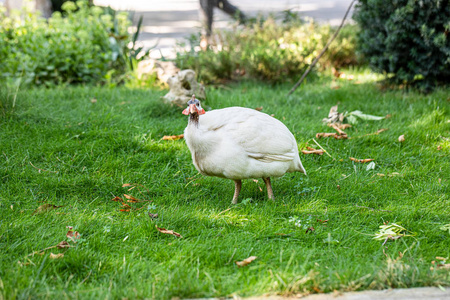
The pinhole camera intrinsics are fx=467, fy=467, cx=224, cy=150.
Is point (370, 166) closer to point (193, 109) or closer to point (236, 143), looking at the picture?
point (236, 143)

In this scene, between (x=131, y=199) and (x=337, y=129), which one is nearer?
(x=131, y=199)

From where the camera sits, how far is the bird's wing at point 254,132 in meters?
3.65

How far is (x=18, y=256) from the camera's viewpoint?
305 cm

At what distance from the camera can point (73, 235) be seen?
10.8ft

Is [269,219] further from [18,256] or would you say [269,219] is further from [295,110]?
[295,110]

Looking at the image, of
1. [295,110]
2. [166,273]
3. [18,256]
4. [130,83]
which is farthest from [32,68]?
[166,273]

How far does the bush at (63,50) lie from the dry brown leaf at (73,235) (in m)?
4.36

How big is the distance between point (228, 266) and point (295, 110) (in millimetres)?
3576

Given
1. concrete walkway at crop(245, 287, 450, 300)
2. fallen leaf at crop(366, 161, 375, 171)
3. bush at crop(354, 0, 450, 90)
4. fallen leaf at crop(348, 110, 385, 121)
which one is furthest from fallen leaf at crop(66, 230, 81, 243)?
bush at crop(354, 0, 450, 90)

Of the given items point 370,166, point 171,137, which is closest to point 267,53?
point 171,137

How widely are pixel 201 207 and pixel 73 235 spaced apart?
1.08 meters

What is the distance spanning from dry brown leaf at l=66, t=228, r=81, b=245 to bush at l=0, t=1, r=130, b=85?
172 inches

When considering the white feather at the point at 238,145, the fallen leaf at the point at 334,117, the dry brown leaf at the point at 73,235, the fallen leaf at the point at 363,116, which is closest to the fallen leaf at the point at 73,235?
the dry brown leaf at the point at 73,235

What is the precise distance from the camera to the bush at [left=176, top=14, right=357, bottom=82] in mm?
7852
